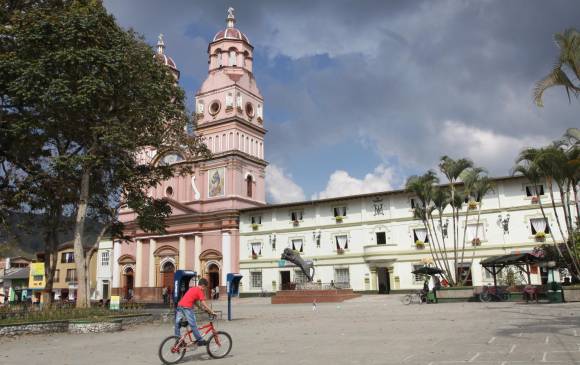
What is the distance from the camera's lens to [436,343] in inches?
444

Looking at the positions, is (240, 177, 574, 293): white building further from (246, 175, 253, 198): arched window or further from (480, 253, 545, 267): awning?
(480, 253, 545, 267): awning

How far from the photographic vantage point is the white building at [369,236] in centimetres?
3897

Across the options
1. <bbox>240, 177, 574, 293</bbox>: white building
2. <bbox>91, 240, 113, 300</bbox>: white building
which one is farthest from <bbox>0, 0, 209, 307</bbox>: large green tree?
<bbox>91, 240, 113, 300</bbox>: white building

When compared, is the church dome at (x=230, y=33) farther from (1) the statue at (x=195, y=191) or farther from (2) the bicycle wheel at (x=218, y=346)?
(2) the bicycle wheel at (x=218, y=346)

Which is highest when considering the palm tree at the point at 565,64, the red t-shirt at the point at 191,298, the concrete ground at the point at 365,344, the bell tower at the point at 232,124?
the bell tower at the point at 232,124

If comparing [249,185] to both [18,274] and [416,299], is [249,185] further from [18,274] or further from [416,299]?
[18,274]

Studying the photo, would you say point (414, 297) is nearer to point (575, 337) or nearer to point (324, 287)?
point (324, 287)

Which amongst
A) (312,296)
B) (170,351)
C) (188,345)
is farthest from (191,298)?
(312,296)

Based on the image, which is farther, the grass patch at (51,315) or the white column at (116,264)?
the white column at (116,264)

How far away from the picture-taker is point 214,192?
51.6 m

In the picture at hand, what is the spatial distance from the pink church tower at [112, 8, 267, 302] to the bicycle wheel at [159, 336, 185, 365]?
3817 cm

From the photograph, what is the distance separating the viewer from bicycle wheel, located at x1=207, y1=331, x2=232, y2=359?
10.5 meters

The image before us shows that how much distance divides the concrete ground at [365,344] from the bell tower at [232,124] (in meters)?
33.5

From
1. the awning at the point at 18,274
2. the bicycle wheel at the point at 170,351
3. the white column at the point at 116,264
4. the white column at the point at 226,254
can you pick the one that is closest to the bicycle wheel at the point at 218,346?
the bicycle wheel at the point at 170,351
